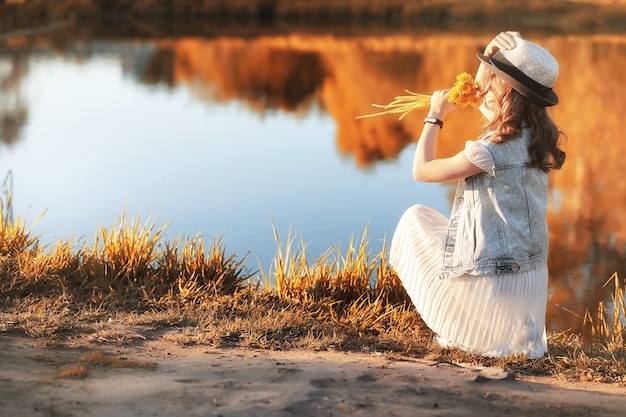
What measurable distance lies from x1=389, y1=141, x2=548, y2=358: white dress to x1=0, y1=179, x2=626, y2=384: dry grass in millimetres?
66

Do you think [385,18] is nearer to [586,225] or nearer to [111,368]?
[586,225]

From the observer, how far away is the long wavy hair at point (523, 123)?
3562mm

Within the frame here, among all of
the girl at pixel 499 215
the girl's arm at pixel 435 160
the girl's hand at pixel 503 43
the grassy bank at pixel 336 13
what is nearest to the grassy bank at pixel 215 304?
the girl at pixel 499 215

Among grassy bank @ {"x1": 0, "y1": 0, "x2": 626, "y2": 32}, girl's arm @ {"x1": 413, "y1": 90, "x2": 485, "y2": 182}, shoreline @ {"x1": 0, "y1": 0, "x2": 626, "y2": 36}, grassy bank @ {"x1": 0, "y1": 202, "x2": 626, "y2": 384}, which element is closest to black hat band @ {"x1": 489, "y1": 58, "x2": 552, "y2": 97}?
girl's arm @ {"x1": 413, "y1": 90, "x2": 485, "y2": 182}

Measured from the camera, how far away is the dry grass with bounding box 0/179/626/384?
12.3 feet

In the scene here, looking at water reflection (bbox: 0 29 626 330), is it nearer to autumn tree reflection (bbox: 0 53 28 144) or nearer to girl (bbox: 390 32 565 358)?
autumn tree reflection (bbox: 0 53 28 144)

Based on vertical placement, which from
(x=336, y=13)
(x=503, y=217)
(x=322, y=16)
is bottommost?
(x=503, y=217)

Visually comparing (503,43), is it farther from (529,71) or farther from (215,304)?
(215,304)

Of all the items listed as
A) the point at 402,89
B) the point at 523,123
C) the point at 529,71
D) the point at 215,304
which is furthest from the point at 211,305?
the point at 402,89

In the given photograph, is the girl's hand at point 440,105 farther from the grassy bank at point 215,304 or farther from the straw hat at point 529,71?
the grassy bank at point 215,304

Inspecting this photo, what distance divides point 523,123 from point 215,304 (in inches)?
59.0

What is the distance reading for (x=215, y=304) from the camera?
4.20 meters

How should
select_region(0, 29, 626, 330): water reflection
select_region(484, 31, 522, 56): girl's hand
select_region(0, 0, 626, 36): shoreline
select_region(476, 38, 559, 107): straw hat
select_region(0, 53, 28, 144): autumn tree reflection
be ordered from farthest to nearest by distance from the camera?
1. select_region(0, 0, 626, 36): shoreline
2. select_region(0, 53, 28, 144): autumn tree reflection
3. select_region(0, 29, 626, 330): water reflection
4. select_region(484, 31, 522, 56): girl's hand
5. select_region(476, 38, 559, 107): straw hat

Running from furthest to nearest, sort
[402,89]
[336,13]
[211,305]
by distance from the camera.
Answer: [336,13] < [402,89] < [211,305]
